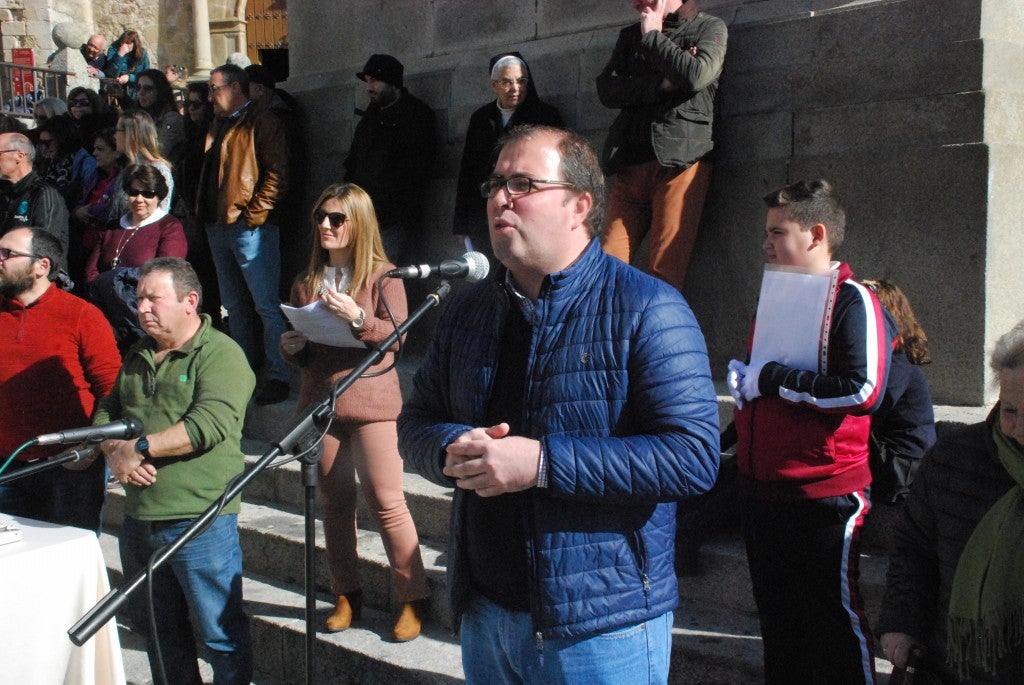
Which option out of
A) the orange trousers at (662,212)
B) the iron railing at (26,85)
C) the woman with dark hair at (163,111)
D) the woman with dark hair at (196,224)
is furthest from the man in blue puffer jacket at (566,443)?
the iron railing at (26,85)

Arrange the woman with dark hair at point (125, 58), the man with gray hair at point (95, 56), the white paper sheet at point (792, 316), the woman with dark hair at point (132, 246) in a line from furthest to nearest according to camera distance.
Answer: the man with gray hair at point (95, 56) < the woman with dark hair at point (125, 58) < the woman with dark hair at point (132, 246) < the white paper sheet at point (792, 316)

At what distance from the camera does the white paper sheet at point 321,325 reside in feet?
13.7

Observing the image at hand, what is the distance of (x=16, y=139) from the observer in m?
6.82

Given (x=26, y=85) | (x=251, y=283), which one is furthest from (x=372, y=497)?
(x=26, y=85)

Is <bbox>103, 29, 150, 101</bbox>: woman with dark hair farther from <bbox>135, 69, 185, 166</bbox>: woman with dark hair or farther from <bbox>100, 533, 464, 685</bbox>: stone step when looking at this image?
<bbox>100, 533, 464, 685</bbox>: stone step

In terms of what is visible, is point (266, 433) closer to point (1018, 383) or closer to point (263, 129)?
point (263, 129)

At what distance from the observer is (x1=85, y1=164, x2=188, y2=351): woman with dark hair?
5.96 meters

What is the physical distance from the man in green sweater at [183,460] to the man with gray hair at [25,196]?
9.91 feet

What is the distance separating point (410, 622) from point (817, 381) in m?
2.08

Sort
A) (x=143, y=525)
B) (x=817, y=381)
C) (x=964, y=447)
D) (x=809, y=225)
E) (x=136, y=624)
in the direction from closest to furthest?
(x=964, y=447)
(x=817, y=381)
(x=809, y=225)
(x=143, y=525)
(x=136, y=624)

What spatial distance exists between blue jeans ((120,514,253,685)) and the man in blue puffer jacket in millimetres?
1683

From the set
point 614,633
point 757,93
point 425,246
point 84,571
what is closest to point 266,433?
point 425,246

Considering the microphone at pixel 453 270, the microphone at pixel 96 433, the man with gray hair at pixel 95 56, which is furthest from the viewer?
the man with gray hair at pixel 95 56

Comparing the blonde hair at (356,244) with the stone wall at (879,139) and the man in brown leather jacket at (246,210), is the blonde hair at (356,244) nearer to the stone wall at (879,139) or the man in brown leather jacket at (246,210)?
the stone wall at (879,139)
